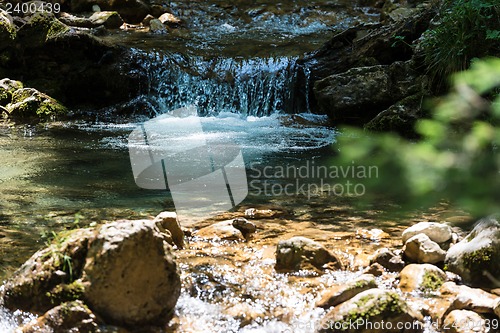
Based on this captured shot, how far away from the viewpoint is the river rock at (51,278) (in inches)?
99.9

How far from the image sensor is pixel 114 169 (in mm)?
6184

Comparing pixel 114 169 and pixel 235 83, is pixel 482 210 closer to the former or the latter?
pixel 114 169

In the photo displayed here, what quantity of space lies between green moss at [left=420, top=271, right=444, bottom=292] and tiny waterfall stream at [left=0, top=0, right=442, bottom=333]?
443mm

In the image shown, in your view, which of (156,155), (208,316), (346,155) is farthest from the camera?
(156,155)

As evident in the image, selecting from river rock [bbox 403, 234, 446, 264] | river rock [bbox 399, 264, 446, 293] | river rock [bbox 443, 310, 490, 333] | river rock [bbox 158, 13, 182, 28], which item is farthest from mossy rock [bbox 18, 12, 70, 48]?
river rock [bbox 443, 310, 490, 333]

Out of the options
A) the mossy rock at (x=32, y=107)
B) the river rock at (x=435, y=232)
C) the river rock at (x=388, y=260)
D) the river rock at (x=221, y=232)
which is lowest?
the river rock at (x=388, y=260)

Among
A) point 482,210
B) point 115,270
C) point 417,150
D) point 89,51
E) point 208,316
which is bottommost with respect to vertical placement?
point 208,316

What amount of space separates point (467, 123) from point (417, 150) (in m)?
0.31

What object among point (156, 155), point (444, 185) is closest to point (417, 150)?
point (444, 185)

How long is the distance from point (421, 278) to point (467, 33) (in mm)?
4974

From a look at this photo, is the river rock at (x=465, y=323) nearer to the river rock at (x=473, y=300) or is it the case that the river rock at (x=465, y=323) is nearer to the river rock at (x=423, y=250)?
the river rock at (x=473, y=300)

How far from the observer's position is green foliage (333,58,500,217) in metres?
1.09

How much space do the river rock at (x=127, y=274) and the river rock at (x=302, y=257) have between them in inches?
36.1

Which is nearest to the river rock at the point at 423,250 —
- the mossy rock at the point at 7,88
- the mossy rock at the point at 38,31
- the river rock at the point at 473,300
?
the river rock at the point at 473,300
